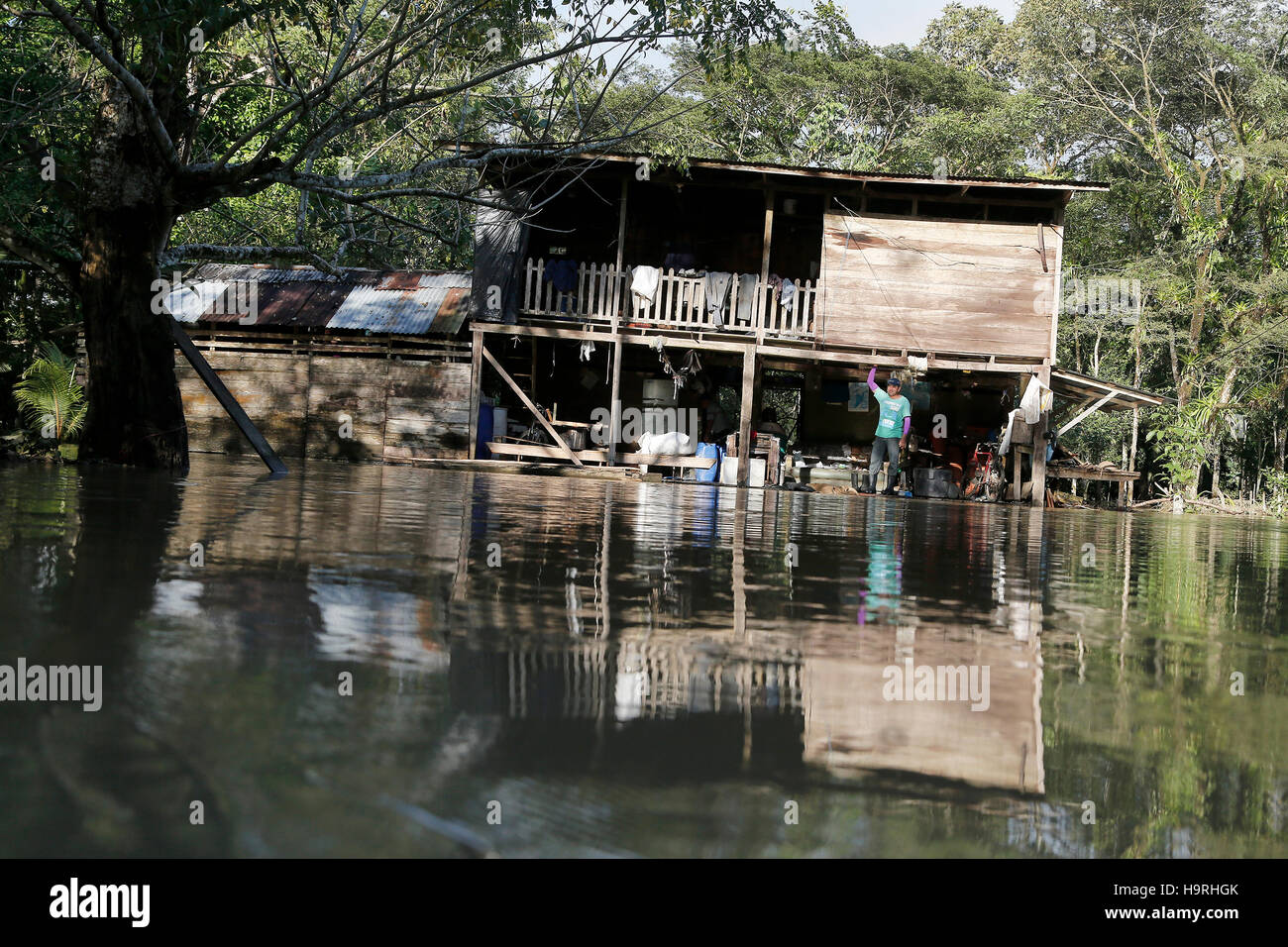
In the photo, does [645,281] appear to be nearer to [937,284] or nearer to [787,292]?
[787,292]

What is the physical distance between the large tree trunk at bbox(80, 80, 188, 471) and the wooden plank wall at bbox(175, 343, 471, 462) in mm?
8586

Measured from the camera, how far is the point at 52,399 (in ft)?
42.7

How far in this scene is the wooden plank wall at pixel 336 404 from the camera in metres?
17.7

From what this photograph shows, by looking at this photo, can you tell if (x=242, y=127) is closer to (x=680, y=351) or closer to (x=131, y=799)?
(x=680, y=351)

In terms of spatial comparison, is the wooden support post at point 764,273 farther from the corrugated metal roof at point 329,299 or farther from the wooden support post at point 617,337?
the corrugated metal roof at point 329,299

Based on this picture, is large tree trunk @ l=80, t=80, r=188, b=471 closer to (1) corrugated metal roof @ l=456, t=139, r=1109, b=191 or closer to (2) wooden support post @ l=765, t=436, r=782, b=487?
(1) corrugated metal roof @ l=456, t=139, r=1109, b=191

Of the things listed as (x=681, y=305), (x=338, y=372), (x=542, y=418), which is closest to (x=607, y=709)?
(x=681, y=305)

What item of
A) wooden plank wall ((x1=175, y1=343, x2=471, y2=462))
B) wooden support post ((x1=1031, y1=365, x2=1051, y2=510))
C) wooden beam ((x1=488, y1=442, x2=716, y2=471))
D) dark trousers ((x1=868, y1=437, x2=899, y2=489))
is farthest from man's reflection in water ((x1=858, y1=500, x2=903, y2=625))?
wooden plank wall ((x1=175, y1=343, x2=471, y2=462))

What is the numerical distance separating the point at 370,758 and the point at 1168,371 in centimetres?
3112

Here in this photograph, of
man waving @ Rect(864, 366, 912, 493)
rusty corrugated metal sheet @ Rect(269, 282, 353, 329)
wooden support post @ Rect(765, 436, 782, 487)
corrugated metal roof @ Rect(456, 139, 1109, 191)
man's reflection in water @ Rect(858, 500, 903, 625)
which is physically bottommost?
man's reflection in water @ Rect(858, 500, 903, 625)

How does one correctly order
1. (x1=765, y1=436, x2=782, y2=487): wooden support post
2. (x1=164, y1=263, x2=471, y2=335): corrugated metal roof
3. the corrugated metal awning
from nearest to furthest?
(x1=765, y1=436, x2=782, y2=487): wooden support post → the corrugated metal awning → (x1=164, y1=263, x2=471, y2=335): corrugated metal roof

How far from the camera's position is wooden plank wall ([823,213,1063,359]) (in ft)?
56.3

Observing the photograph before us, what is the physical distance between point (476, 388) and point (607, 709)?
51.0 feet
